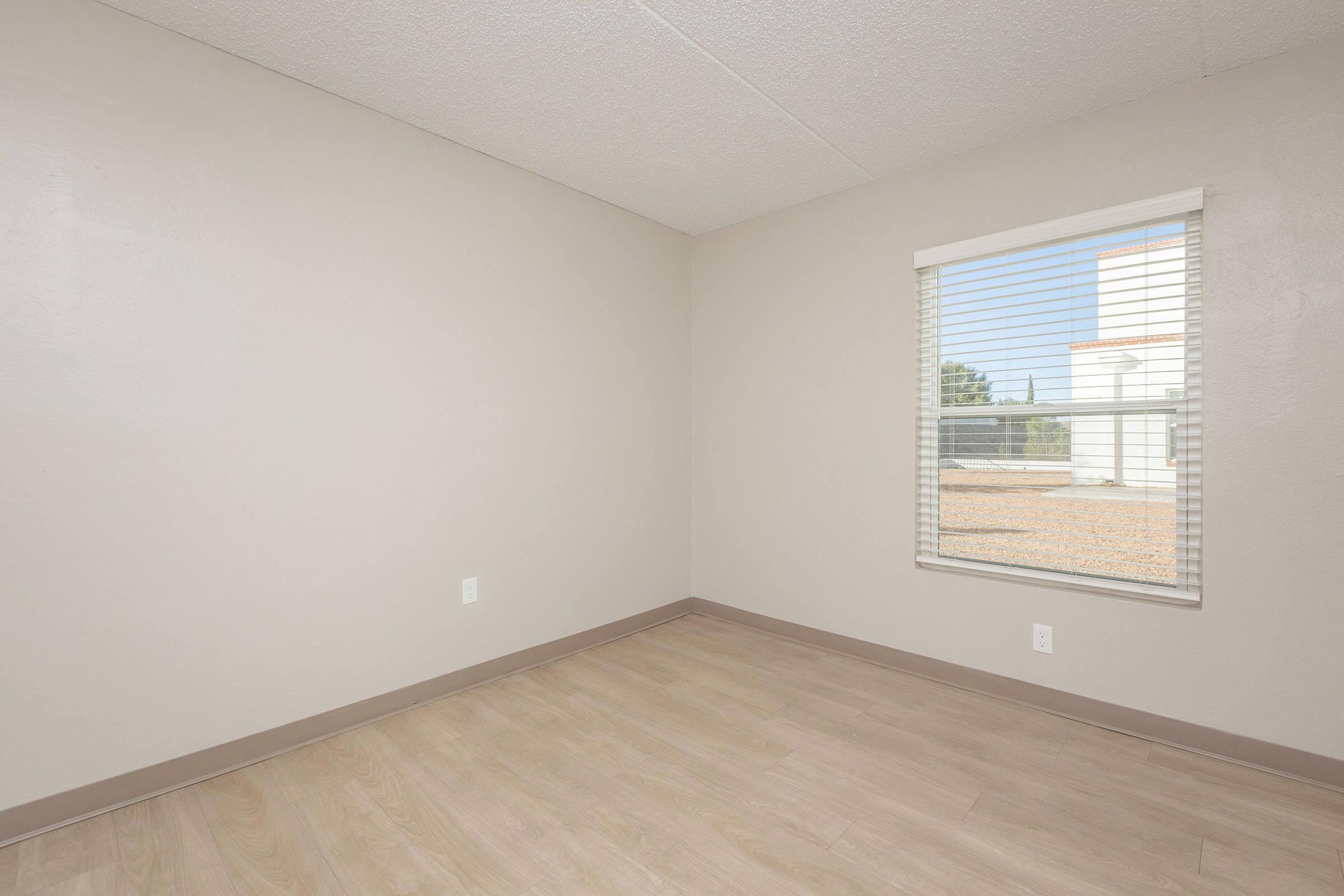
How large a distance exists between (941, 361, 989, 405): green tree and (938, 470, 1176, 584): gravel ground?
361mm

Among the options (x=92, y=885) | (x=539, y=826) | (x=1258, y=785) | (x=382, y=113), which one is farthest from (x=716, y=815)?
(x=382, y=113)

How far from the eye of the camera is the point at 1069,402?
2.67 m

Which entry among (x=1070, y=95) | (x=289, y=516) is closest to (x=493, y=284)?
(x=289, y=516)

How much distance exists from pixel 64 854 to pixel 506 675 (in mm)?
1620

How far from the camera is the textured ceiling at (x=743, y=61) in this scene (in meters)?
1.95

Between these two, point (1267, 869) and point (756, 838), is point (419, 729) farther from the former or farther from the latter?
point (1267, 869)

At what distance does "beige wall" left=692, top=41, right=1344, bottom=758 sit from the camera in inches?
83.4

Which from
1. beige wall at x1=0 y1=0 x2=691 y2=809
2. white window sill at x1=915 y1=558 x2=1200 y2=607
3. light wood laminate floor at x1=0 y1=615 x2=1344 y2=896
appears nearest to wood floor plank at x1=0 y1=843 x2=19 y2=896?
light wood laminate floor at x1=0 y1=615 x2=1344 y2=896

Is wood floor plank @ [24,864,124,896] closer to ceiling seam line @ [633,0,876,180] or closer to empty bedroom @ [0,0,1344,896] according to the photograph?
empty bedroom @ [0,0,1344,896]

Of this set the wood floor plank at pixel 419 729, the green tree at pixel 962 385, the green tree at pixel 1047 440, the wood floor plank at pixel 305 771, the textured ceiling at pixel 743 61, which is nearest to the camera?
the textured ceiling at pixel 743 61

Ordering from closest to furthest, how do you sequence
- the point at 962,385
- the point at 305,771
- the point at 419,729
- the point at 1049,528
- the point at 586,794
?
the point at 586,794, the point at 305,771, the point at 419,729, the point at 1049,528, the point at 962,385

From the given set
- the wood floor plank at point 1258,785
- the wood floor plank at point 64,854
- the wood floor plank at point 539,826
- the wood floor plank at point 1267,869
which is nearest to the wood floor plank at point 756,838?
the wood floor plank at point 539,826

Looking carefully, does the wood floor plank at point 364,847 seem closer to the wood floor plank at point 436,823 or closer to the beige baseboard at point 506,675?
the wood floor plank at point 436,823

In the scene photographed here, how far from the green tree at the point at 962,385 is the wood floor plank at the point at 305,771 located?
312 cm
